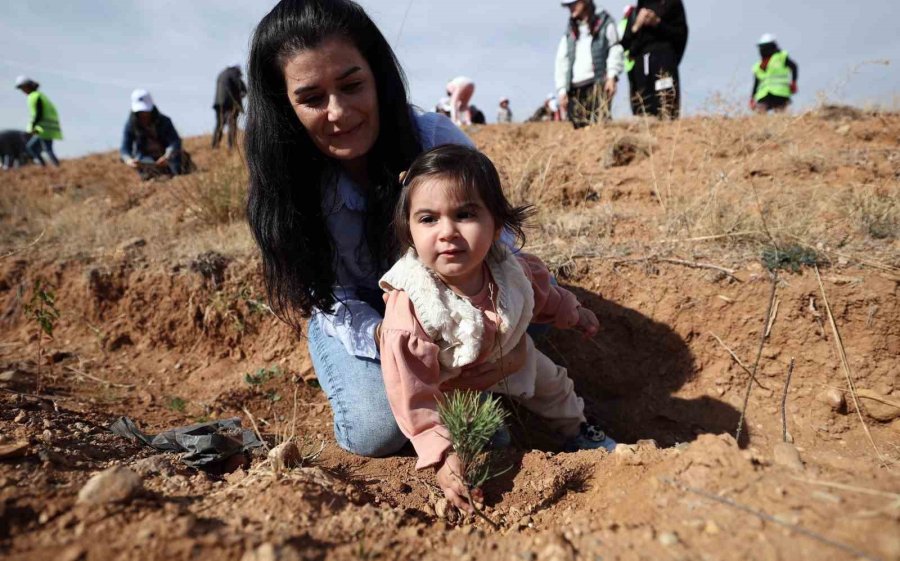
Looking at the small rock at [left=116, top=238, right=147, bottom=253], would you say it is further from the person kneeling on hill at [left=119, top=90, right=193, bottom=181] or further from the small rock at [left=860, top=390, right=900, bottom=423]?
the small rock at [left=860, top=390, right=900, bottom=423]

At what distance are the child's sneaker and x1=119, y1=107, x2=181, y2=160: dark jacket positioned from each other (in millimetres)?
6271

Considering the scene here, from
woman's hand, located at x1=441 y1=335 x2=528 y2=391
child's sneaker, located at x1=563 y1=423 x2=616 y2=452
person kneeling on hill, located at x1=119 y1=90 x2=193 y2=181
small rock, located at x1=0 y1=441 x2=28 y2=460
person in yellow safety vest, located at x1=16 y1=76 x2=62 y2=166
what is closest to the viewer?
small rock, located at x1=0 y1=441 x2=28 y2=460

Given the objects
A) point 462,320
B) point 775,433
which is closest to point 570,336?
point 775,433

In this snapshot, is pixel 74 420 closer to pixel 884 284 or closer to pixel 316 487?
pixel 316 487

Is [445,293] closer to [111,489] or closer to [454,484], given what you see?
[454,484]

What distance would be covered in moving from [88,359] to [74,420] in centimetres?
158

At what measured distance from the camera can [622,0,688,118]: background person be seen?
5.32 metres

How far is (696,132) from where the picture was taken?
4.77 m

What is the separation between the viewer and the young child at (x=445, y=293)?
5.50 ft

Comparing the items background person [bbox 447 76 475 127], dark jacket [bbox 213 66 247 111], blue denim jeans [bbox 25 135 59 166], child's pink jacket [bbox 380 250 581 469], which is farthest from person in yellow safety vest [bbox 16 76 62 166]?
child's pink jacket [bbox 380 250 581 469]

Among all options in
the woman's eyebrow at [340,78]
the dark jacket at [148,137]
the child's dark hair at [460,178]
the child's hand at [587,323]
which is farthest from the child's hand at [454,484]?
→ the dark jacket at [148,137]

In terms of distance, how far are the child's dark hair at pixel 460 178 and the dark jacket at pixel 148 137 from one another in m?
5.88

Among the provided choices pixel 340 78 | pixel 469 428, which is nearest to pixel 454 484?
pixel 469 428

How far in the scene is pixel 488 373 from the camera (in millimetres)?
1971
